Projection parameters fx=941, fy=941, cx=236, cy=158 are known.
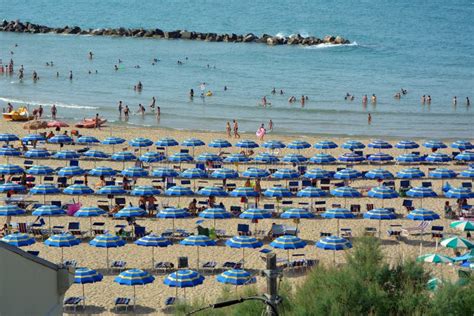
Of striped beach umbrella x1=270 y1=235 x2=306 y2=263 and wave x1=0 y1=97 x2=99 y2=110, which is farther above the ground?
wave x1=0 y1=97 x2=99 y2=110

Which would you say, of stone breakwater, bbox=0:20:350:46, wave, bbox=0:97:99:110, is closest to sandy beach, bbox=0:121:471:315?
wave, bbox=0:97:99:110

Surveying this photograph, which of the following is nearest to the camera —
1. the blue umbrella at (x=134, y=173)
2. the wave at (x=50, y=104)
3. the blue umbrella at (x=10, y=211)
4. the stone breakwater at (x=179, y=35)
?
the blue umbrella at (x=10, y=211)

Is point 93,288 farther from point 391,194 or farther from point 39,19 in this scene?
point 39,19

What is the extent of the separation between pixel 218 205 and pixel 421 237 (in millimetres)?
5986

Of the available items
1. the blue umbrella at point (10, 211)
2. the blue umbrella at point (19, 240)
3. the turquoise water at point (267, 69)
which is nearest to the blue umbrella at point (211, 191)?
the blue umbrella at point (10, 211)

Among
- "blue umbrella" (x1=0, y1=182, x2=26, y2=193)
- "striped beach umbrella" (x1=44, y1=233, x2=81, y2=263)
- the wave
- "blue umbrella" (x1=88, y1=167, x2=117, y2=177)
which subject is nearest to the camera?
"striped beach umbrella" (x1=44, y1=233, x2=81, y2=263)

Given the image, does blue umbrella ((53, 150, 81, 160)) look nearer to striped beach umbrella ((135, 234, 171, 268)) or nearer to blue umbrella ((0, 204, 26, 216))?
blue umbrella ((0, 204, 26, 216))

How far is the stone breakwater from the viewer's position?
309 feet

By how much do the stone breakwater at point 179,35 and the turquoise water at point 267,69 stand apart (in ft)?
8.27

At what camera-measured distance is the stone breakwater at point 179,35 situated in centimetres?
9406

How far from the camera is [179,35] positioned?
320 ft

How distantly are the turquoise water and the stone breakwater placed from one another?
252 centimetres

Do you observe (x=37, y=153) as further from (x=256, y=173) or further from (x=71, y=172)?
(x=256, y=173)

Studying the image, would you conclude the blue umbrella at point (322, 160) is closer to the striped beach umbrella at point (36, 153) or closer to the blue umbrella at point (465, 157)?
the blue umbrella at point (465, 157)
